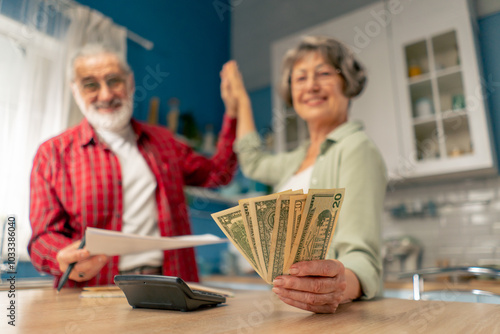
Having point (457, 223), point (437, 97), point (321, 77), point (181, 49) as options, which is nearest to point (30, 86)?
point (181, 49)

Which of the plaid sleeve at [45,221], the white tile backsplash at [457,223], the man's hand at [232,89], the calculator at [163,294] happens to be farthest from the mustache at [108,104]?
the white tile backsplash at [457,223]

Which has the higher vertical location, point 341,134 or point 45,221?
point 341,134

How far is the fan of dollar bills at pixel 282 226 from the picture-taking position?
1.78 ft

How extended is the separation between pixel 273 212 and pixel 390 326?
22cm

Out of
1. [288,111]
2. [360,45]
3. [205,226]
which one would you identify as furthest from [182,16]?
[205,226]

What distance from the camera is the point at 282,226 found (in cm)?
55

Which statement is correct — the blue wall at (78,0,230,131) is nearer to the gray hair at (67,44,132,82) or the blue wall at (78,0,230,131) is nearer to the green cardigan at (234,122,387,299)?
the gray hair at (67,44,132,82)

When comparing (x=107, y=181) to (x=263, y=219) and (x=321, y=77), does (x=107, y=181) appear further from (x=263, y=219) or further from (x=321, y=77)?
(x=263, y=219)

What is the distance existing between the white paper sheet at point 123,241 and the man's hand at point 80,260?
0.19ft

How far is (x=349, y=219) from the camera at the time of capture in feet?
2.89

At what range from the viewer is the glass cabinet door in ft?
8.63

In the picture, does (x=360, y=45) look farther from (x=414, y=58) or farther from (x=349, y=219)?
(x=349, y=219)

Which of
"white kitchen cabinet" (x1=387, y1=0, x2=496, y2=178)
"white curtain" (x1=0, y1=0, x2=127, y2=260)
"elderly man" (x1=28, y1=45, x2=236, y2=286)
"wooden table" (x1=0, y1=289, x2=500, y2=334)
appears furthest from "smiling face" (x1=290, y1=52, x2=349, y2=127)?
"white kitchen cabinet" (x1=387, y1=0, x2=496, y2=178)

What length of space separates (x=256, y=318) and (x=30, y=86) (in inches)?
82.9
